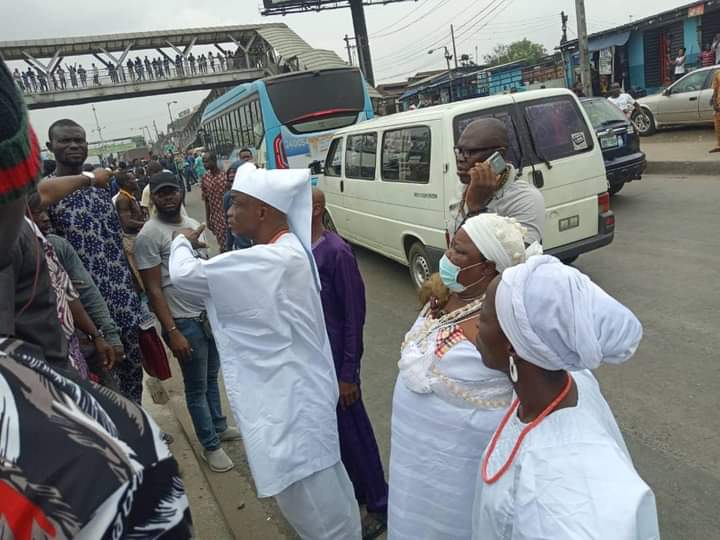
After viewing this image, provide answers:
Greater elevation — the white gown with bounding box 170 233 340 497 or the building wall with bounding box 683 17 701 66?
the building wall with bounding box 683 17 701 66

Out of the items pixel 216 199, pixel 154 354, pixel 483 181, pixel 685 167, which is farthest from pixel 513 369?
pixel 685 167

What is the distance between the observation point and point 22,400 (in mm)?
688

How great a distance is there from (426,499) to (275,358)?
78 centimetres

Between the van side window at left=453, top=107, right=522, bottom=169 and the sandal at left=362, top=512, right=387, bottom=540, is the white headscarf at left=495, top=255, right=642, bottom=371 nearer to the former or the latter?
the sandal at left=362, top=512, right=387, bottom=540

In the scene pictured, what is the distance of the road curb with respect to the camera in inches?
384

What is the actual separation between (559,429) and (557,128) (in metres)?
4.63

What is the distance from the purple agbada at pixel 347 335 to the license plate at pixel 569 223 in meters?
3.31

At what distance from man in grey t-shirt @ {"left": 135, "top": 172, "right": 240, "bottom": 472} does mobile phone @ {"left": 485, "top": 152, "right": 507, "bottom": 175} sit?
1688 mm

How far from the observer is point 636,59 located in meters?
20.7

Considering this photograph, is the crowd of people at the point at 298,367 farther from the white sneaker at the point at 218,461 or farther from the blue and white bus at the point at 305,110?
the blue and white bus at the point at 305,110

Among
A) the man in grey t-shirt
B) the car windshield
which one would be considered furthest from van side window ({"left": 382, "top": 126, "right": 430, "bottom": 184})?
the car windshield

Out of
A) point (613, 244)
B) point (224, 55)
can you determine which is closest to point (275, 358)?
point (613, 244)

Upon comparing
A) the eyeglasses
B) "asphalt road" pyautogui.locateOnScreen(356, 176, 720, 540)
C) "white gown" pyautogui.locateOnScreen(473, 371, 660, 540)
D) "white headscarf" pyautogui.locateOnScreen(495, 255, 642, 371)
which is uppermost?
the eyeglasses

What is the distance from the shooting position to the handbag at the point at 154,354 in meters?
3.34
